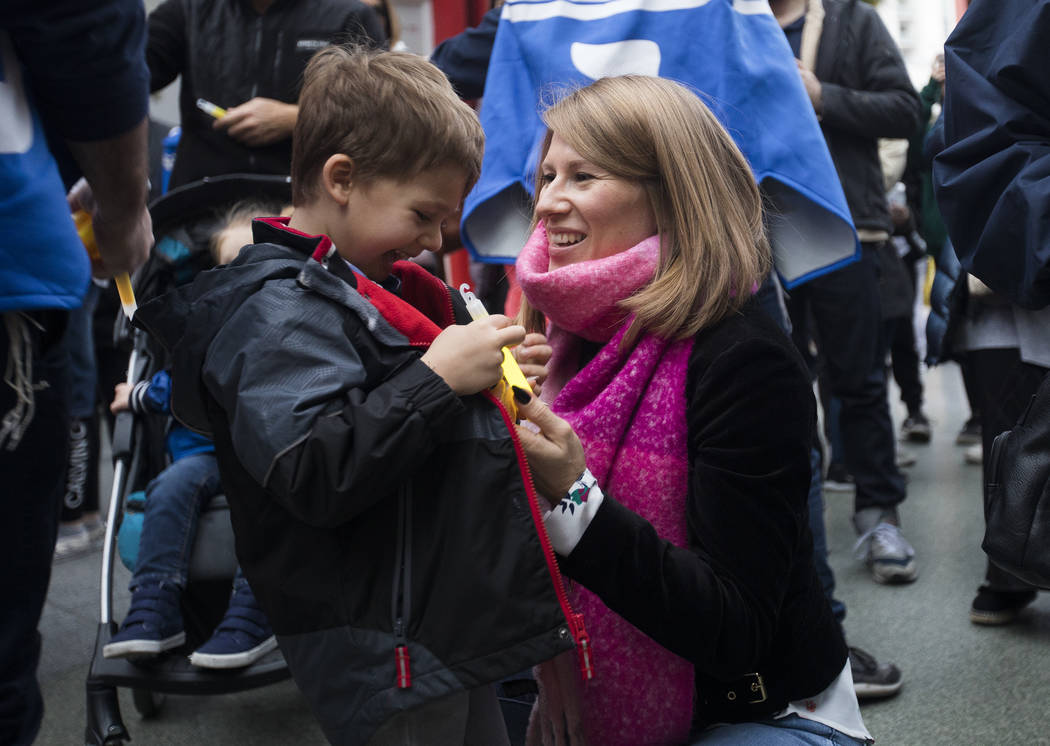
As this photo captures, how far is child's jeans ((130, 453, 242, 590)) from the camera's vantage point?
2525 mm

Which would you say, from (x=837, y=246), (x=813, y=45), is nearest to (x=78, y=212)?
(x=837, y=246)

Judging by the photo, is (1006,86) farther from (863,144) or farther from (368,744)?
(863,144)

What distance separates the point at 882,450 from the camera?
12.3 ft

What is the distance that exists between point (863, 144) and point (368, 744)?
2904mm

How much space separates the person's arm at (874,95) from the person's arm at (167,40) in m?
1.98

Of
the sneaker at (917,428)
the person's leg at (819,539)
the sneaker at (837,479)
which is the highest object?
the person's leg at (819,539)

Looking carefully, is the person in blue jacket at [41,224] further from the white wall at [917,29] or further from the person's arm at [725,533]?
the white wall at [917,29]

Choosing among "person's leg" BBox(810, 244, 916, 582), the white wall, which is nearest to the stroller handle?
"person's leg" BBox(810, 244, 916, 582)

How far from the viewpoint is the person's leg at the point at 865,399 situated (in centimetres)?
356

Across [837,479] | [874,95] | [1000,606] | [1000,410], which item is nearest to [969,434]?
[837,479]

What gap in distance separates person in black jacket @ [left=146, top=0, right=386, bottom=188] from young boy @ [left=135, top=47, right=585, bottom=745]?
1.81 m

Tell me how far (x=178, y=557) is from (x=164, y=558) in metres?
0.03

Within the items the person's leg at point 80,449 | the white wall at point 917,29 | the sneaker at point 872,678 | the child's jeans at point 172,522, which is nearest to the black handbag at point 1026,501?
the sneaker at point 872,678

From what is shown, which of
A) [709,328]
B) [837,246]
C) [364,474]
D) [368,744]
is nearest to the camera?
[364,474]
